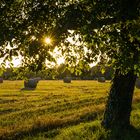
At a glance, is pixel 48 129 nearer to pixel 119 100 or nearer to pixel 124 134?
pixel 119 100

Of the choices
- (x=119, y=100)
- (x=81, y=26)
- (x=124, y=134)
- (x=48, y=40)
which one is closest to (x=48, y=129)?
(x=119, y=100)

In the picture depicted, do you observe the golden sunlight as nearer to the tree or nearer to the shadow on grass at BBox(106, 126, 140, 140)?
the tree

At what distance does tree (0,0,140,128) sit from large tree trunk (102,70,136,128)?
60.3 inches

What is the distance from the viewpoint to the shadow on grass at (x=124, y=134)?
15.9 m

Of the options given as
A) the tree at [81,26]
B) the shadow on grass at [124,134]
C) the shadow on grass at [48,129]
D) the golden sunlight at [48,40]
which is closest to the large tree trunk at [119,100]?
the shadow on grass at [124,134]

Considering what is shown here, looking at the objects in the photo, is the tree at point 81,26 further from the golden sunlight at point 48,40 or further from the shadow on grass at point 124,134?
the shadow on grass at point 124,134

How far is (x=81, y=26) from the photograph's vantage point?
13.4 meters

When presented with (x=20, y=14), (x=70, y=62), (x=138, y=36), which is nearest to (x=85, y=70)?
(x=70, y=62)

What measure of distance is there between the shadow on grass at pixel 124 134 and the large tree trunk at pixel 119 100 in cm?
42

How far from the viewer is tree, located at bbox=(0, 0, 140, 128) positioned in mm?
12883

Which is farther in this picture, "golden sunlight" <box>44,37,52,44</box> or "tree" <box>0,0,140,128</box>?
"golden sunlight" <box>44,37,52,44</box>

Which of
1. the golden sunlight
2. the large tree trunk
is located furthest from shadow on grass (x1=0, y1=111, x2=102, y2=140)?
the golden sunlight

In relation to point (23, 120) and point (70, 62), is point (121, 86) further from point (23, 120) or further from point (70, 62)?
point (23, 120)

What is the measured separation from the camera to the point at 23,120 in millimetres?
20828
